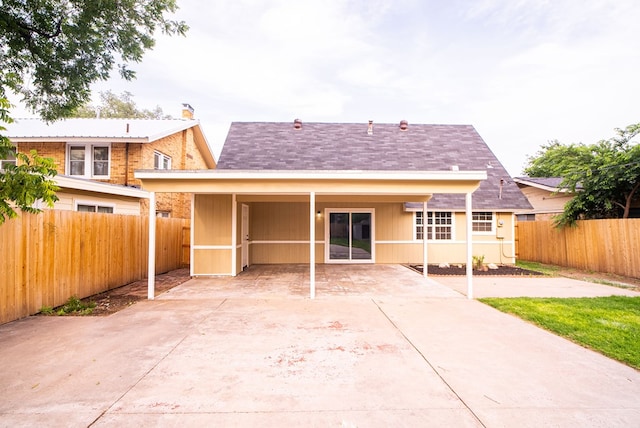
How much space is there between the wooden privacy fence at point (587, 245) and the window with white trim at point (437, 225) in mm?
3873

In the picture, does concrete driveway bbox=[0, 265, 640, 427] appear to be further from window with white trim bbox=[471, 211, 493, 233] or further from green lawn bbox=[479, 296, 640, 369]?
window with white trim bbox=[471, 211, 493, 233]

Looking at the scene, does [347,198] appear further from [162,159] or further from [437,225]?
[162,159]

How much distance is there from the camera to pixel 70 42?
22.0ft

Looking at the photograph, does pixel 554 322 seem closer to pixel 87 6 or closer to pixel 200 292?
pixel 200 292

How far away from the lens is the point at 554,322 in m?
5.01

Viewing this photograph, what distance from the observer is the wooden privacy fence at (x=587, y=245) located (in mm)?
9016

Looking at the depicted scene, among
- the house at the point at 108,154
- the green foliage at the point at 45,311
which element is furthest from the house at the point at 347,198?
the green foliage at the point at 45,311

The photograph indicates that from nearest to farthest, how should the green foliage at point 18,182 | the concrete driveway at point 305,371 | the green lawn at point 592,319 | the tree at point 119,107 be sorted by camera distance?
the concrete driveway at point 305,371, the green foliage at point 18,182, the green lawn at point 592,319, the tree at point 119,107

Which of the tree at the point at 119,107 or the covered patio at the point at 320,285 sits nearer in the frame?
the covered patio at the point at 320,285

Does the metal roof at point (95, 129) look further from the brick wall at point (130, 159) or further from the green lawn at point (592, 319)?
the green lawn at point (592, 319)

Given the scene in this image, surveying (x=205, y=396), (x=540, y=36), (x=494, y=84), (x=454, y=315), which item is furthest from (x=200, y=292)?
(x=494, y=84)

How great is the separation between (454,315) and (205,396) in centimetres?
435

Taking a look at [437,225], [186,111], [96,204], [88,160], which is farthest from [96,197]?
[437,225]

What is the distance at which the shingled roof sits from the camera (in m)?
12.6
